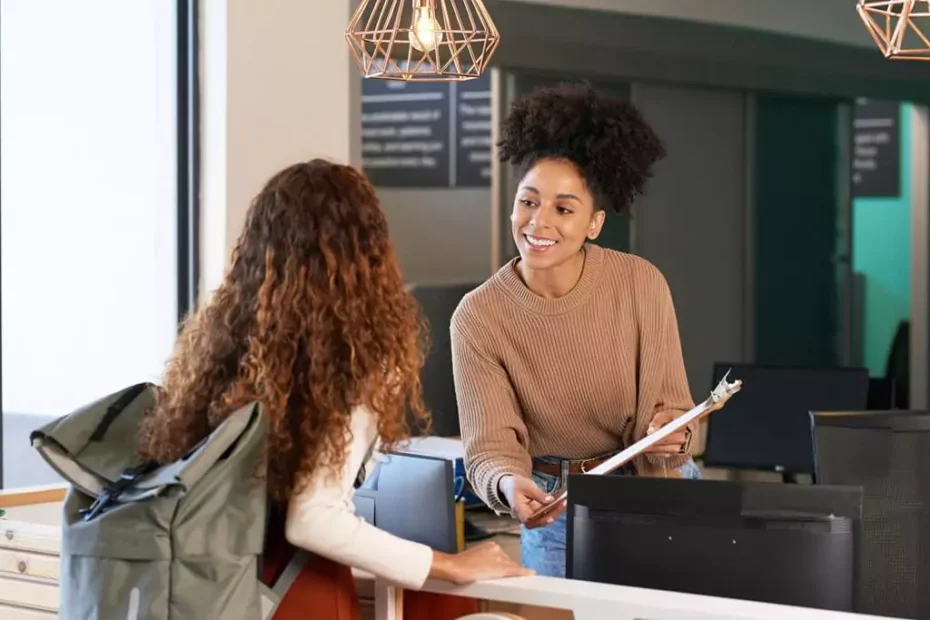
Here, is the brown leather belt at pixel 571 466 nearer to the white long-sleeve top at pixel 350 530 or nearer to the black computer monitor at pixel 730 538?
the black computer monitor at pixel 730 538

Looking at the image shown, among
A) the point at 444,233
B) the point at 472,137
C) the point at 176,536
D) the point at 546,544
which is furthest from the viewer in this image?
the point at 472,137

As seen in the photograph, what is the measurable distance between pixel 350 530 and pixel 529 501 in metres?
0.66

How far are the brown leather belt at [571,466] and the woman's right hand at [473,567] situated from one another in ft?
2.12

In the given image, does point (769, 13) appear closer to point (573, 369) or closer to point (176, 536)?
point (573, 369)

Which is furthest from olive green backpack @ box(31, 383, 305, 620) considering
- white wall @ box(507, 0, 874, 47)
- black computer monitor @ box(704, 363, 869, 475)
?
white wall @ box(507, 0, 874, 47)

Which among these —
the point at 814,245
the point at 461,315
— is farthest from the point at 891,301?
the point at 461,315

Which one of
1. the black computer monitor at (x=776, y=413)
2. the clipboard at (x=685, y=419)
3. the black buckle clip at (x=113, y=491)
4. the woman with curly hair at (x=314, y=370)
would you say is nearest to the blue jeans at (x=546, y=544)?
the clipboard at (x=685, y=419)

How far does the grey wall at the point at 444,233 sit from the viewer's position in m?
7.46

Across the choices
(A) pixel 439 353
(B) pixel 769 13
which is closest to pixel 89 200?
(A) pixel 439 353

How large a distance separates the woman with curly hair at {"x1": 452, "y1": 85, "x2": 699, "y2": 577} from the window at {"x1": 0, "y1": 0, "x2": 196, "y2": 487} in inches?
86.5

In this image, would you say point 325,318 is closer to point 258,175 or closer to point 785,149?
point 258,175

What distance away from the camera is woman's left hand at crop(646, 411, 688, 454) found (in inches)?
93.0

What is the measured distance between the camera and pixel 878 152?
10375mm

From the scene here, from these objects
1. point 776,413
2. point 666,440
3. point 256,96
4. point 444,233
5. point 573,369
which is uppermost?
point 256,96
